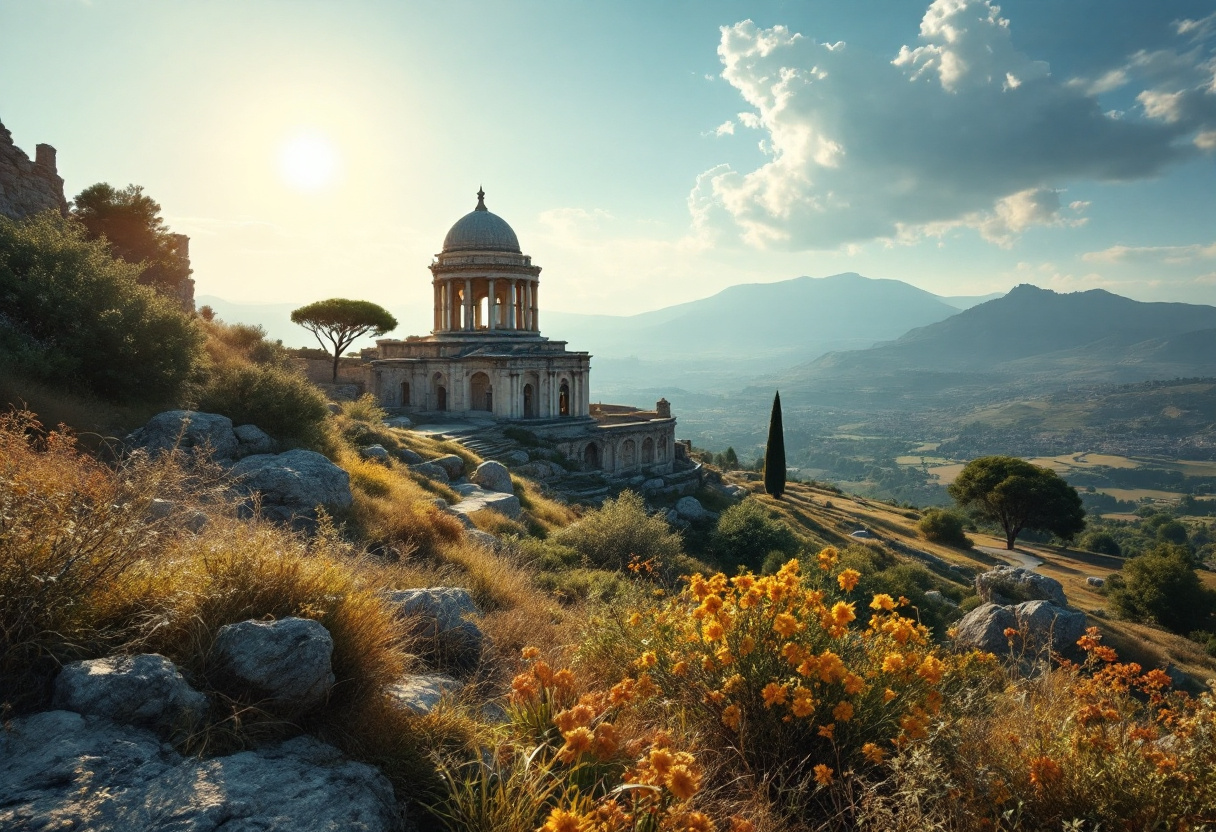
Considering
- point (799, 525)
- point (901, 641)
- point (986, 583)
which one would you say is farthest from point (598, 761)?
point (799, 525)

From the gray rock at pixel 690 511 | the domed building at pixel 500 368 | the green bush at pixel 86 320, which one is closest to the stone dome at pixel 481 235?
the domed building at pixel 500 368

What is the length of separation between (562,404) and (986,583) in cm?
2425

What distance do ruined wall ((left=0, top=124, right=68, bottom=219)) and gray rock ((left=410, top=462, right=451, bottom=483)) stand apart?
12.7 meters

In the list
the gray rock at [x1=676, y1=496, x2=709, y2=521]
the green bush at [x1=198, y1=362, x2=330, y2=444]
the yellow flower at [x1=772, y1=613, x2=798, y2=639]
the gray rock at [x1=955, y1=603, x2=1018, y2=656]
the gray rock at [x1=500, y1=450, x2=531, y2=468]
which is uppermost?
the green bush at [x1=198, y1=362, x2=330, y2=444]

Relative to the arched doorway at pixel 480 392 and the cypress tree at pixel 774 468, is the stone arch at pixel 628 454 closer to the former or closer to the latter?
the arched doorway at pixel 480 392

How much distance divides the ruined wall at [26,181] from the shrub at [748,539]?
22.9 meters

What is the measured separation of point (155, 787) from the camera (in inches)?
106

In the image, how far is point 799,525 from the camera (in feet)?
113

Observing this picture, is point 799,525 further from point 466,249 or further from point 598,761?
point 598,761

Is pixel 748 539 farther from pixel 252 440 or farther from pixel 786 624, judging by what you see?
pixel 786 624

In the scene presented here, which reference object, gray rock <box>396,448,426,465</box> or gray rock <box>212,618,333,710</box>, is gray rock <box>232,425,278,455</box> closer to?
gray rock <box>396,448,426,465</box>

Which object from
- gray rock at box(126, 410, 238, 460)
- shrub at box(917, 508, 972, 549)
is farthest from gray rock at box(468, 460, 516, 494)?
shrub at box(917, 508, 972, 549)

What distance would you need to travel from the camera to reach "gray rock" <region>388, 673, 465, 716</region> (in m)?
3.88

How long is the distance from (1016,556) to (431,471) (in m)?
38.7
